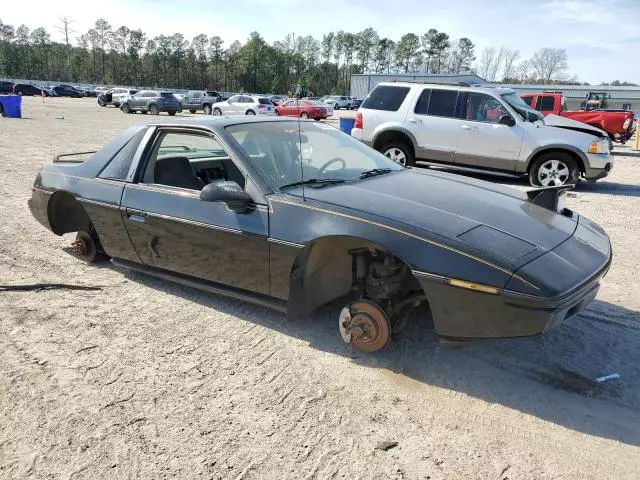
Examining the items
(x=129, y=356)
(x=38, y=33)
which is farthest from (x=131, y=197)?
(x=38, y=33)

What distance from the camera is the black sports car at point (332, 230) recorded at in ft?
8.91

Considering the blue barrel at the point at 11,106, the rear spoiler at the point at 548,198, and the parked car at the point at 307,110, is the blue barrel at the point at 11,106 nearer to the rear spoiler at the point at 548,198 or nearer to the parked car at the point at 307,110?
the parked car at the point at 307,110

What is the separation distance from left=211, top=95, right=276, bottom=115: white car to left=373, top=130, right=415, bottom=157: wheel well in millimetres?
21001

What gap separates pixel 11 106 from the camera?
24.7 m

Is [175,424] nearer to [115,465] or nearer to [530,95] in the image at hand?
[115,465]

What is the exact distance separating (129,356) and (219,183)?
1.27m

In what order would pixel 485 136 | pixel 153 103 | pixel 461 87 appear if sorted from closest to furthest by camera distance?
1. pixel 485 136
2. pixel 461 87
3. pixel 153 103

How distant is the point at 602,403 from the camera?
281 cm

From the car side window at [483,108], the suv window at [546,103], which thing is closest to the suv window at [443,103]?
the car side window at [483,108]

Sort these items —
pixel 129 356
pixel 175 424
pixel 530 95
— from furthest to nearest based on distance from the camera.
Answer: pixel 530 95 → pixel 129 356 → pixel 175 424

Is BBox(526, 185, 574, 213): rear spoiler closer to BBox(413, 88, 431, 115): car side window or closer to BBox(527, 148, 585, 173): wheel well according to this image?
BBox(527, 148, 585, 173): wheel well

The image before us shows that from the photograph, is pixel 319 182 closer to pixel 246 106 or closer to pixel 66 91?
pixel 246 106

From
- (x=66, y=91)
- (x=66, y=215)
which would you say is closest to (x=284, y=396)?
(x=66, y=215)

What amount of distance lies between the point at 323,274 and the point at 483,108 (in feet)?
24.7
